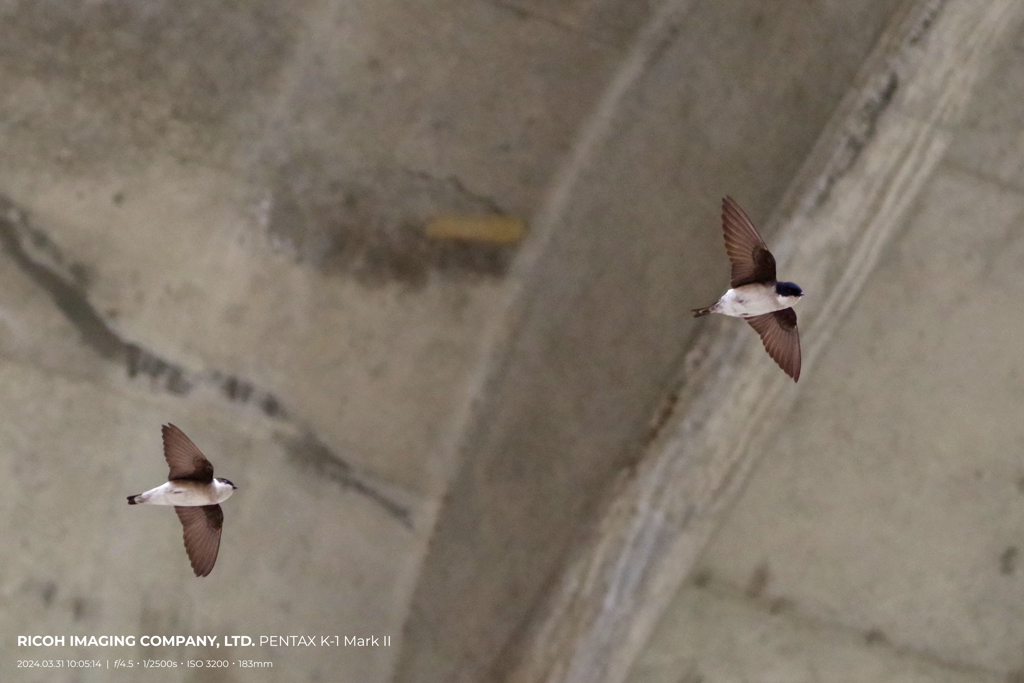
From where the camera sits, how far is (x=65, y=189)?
63.3 inches

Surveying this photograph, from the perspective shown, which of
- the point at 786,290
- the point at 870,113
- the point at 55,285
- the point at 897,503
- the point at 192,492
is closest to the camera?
the point at 786,290

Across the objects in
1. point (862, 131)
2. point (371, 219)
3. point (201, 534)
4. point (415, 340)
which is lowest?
point (201, 534)

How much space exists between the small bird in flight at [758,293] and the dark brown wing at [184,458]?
0.81m

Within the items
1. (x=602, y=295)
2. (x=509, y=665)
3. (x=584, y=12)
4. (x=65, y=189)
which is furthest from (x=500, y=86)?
(x=509, y=665)

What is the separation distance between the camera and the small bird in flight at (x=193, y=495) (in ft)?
3.91

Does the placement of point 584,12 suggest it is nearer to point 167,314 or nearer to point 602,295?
point 602,295

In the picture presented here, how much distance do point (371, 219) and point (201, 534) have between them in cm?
73

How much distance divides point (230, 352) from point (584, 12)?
3.44ft

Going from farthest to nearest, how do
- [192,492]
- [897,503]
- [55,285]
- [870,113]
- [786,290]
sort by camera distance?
1. [55,285]
2. [897,503]
3. [870,113]
4. [192,492]
5. [786,290]

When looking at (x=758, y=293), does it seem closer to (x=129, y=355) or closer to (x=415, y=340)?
(x=415, y=340)

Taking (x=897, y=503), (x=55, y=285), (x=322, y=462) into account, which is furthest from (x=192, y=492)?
(x=897, y=503)

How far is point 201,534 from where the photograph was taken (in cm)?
129

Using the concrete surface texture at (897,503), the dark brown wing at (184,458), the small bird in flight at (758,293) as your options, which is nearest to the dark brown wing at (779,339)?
the small bird in flight at (758,293)

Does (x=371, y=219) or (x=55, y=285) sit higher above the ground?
(x=371, y=219)
